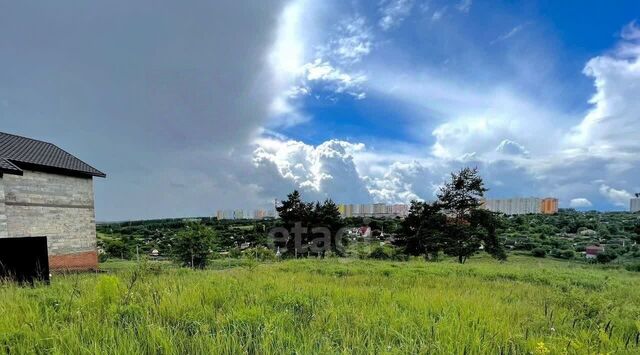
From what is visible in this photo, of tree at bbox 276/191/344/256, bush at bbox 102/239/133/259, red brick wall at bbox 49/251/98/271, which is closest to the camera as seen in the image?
red brick wall at bbox 49/251/98/271

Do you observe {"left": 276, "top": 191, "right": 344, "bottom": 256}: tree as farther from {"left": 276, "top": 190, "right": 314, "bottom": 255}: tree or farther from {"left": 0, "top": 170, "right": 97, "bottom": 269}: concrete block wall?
{"left": 0, "top": 170, "right": 97, "bottom": 269}: concrete block wall

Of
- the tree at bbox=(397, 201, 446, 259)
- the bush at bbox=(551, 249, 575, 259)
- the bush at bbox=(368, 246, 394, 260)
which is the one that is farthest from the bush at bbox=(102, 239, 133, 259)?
the bush at bbox=(551, 249, 575, 259)

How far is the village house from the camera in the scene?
1576 cm

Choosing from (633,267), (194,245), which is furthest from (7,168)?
(633,267)

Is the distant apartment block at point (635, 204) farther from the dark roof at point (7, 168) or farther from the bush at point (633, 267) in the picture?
the dark roof at point (7, 168)

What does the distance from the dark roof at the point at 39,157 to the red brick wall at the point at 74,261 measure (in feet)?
15.3

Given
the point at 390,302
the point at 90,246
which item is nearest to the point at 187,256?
the point at 90,246

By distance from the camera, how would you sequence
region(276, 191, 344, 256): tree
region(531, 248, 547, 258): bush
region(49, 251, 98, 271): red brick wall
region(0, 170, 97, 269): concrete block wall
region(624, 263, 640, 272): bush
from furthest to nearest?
region(276, 191, 344, 256): tree, region(531, 248, 547, 258): bush, region(624, 263, 640, 272): bush, region(49, 251, 98, 271): red brick wall, region(0, 170, 97, 269): concrete block wall

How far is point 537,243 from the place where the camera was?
36812 mm

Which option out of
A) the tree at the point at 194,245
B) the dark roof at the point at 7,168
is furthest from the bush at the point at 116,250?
the dark roof at the point at 7,168

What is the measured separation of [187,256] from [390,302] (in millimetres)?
24408

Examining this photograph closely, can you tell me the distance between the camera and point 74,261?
1850cm

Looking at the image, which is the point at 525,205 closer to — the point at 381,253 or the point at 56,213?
the point at 381,253

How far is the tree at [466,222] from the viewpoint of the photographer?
25438mm
